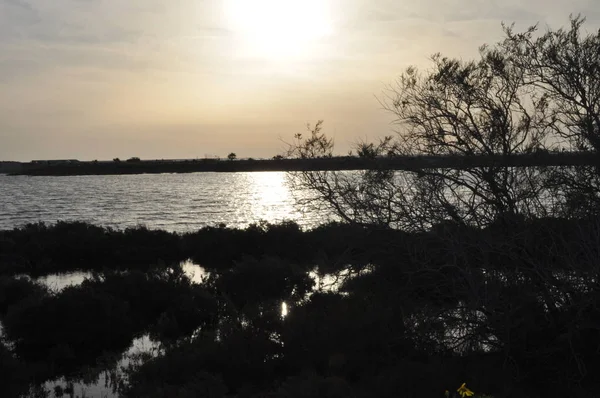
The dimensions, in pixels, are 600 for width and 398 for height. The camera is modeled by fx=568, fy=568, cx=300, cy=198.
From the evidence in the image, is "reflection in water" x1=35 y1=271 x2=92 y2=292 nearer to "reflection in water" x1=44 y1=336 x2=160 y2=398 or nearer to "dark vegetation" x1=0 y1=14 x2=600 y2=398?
"dark vegetation" x1=0 y1=14 x2=600 y2=398

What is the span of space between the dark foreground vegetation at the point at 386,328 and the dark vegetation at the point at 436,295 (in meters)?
0.04

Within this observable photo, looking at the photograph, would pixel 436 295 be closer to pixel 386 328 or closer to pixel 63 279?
pixel 386 328

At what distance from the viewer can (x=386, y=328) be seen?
420 inches

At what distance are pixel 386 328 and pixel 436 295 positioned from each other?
1206 mm

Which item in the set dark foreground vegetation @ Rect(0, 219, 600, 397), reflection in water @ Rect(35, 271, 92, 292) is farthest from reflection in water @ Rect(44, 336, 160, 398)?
reflection in water @ Rect(35, 271, 92, 292)

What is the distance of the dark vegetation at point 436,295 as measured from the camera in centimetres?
905

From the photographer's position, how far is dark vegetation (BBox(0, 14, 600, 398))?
905 centimetres

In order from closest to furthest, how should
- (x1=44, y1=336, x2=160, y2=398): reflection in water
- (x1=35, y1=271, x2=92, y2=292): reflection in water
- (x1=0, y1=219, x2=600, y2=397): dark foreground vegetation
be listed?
(x1=0, y1=219, x2=600, y2=397): dark foreground vegetation
(x1=44, y1=336, x2=160, y2=398): reflection in water
(x1=35, y1=271, x2=92, y2=292): reflection in water

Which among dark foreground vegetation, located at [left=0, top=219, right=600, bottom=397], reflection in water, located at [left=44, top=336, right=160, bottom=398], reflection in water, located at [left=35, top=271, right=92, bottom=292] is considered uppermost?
dark foreground vegetation, located at [left=0, top=219, right=600, bottom=397]

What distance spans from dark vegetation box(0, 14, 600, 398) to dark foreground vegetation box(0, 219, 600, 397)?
0.04 m

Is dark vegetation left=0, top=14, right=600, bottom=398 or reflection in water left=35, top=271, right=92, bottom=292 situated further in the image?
reflection in water left=35, top=271, right=92, bottom=292

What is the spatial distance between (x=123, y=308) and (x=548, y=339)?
10.5 meters

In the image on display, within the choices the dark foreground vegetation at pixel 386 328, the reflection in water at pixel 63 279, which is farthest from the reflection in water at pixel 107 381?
the reflection in water at pixel 63 279

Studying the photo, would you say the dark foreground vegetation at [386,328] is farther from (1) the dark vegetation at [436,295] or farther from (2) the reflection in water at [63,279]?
(2) the reflection in water at [63,279]
